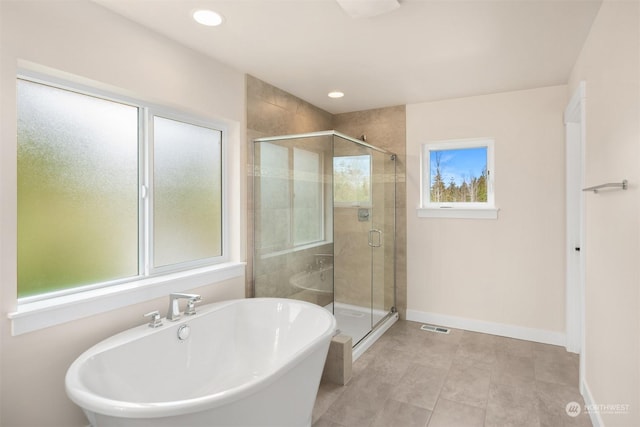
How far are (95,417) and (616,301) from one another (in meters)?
2.33


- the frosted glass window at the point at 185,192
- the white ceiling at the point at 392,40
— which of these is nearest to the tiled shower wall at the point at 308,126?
the white ceiling at the point at 392,40

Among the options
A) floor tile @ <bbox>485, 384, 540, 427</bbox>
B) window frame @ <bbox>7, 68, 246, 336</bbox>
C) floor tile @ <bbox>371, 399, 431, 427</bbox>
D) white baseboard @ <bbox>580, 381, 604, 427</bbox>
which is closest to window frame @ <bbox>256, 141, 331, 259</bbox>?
window frame @ <bbox>7, 68, 246, 336</bbox>

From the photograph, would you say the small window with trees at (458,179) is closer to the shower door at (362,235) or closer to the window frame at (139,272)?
the shower door at (362,235)

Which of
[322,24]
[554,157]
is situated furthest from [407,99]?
[322,24]

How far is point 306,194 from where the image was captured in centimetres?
310

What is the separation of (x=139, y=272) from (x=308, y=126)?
230 cm

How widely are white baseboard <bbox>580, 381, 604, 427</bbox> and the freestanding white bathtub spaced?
157 cm

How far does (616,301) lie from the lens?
1.68m

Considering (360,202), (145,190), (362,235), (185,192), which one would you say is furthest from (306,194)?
(145,190)

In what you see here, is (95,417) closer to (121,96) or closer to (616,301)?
(121,96)

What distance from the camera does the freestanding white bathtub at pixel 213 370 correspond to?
1.30 metres

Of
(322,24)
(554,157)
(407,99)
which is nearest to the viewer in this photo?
(322,24)

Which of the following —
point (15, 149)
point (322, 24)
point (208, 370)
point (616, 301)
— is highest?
point (322, 24)

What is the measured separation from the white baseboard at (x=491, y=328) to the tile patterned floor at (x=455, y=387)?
0.08m
